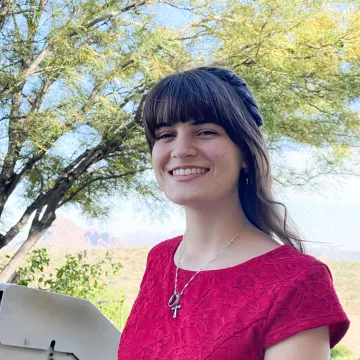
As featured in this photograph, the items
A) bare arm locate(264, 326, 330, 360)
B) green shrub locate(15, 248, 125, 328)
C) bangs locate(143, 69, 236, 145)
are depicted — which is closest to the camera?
bare arm locate(264, 326, 330, 360)

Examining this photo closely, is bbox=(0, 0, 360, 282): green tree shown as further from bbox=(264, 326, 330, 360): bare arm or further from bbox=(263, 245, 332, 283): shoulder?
bbox=(264, 326, 330, 360): bare arm

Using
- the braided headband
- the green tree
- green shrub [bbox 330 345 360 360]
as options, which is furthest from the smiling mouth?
green shrub [bbox 330 345 360 360]

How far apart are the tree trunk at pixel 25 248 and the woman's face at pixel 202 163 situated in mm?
3966

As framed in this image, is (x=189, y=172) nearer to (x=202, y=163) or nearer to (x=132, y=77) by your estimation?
(x=202, y=163)

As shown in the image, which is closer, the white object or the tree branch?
the white object

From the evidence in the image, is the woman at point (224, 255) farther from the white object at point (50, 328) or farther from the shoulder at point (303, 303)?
the white object at point (50, 328)

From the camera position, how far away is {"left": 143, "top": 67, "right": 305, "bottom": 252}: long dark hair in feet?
2.68

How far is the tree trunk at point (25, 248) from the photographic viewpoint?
4.55m

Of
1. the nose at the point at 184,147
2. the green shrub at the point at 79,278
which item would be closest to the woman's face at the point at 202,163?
the nose at the point at 184,147

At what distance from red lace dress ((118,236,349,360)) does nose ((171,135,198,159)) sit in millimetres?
186

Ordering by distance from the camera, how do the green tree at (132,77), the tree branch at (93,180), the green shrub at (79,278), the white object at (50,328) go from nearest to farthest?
the white object at (50,328), the green tree at (132,77), the green shrub at (79,278), the tree branch at (93,180)

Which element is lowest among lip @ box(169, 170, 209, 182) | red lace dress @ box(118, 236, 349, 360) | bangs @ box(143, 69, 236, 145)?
red lace dress @ box(118, 236, 349, 360)

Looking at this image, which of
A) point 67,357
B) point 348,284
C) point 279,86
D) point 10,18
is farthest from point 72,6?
point 67,357

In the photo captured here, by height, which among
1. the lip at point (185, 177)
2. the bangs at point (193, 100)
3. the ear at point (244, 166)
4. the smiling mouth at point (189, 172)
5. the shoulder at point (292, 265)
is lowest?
the shoulder at point (292, 265)
